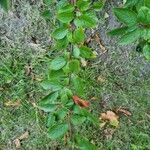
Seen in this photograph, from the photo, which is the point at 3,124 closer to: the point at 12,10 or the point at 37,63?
the point at 37,63

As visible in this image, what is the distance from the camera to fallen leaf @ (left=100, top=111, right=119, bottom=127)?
282cm

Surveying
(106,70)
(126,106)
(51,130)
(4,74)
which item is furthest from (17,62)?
(51,130)

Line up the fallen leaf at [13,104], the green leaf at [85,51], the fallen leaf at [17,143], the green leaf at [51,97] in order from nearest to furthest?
the green leaf at [85,51]
the green leaf at [51,97]
the fallen leaf at [17,143]
the fallen leaf at [13,104]

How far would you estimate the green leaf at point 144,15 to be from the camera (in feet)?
3.95

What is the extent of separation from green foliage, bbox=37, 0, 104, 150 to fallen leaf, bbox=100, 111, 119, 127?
1.42 m

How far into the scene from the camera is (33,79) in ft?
9.66

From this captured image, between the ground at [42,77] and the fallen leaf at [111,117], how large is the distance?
0.03m

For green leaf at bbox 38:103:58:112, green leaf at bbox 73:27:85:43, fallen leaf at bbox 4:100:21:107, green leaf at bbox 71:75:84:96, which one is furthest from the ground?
green leaf at bbox 73:27:85:43

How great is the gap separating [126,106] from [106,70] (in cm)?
31

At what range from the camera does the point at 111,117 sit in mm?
2822

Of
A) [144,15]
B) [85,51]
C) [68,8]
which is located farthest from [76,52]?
[144,15]

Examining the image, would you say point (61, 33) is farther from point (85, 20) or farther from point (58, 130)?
point (58, 130)

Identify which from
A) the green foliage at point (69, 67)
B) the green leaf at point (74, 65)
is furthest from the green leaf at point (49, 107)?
the green leaf at point (74, 65)

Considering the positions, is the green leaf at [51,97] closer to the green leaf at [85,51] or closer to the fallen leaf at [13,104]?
Result: the green leaf at [85,51]
